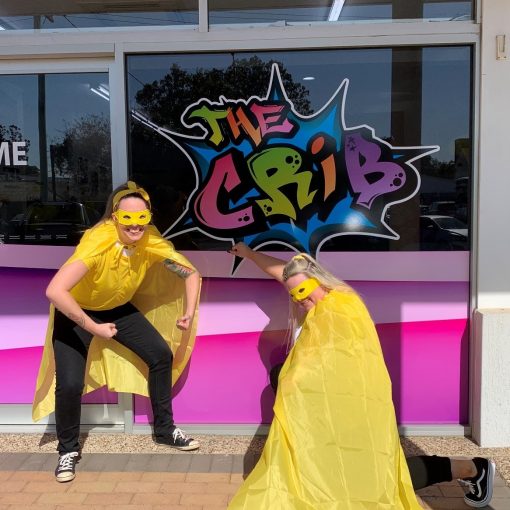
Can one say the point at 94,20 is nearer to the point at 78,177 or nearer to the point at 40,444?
the point at 78,177

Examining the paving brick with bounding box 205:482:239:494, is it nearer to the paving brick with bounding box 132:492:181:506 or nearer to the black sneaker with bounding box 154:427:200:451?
the paving brick with bounding box 132:492:181:506

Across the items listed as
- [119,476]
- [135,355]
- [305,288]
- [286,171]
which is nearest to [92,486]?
[119,476]

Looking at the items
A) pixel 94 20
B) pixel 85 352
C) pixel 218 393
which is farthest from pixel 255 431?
pixel 94 20

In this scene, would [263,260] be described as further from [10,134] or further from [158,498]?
[10,134]

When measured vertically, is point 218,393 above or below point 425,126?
below

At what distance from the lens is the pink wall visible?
3.94 meters

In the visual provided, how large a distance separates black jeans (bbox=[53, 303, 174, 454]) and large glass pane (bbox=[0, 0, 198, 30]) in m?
1.90

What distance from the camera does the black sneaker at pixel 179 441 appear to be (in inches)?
148

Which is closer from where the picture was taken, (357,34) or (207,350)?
(357,34)

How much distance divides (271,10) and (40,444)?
327cm

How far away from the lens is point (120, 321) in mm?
3648

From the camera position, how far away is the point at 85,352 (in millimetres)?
3555

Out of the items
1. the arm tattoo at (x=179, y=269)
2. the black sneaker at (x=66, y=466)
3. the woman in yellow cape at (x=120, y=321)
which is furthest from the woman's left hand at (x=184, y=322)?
the black sneaker at (x=66, y=466)

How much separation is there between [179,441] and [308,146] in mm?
2088
